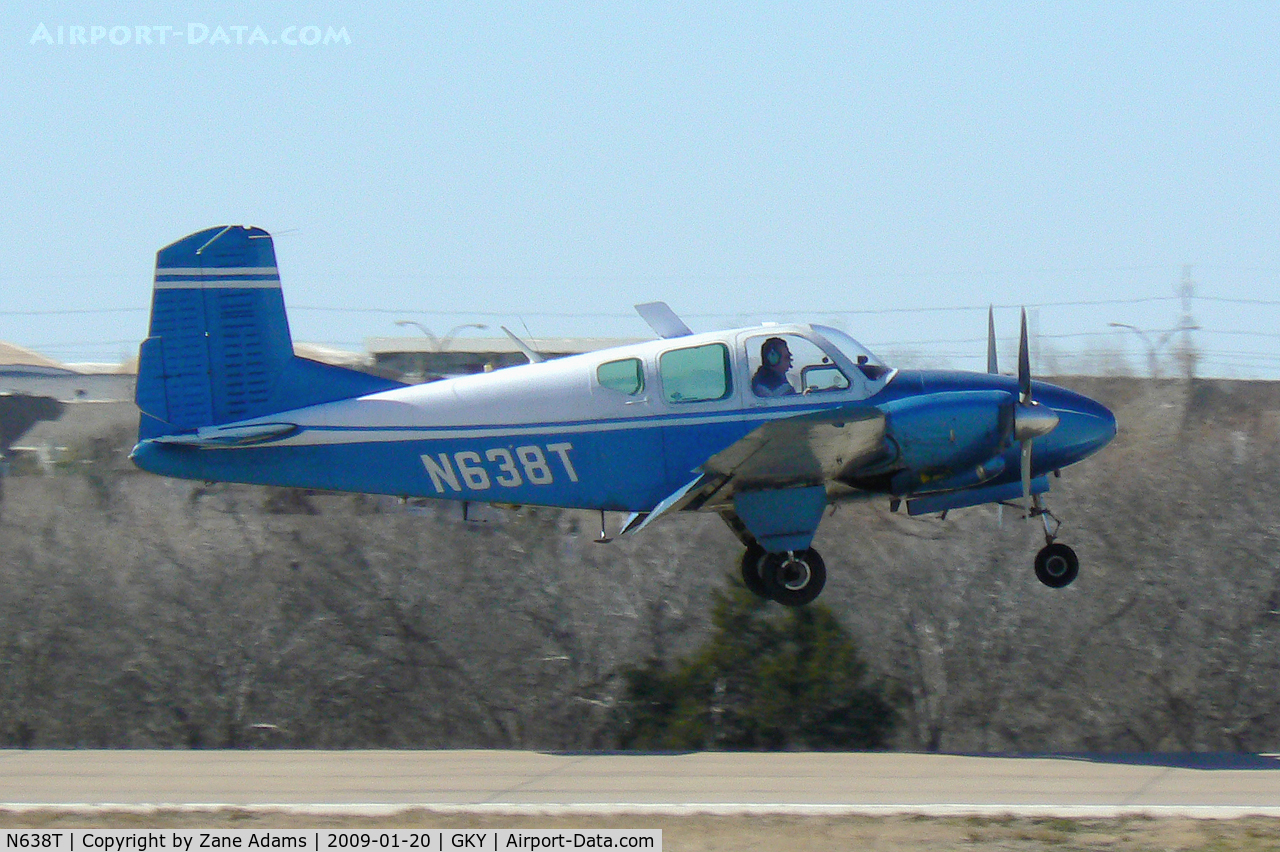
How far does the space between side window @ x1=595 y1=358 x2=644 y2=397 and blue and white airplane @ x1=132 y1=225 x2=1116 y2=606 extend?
0.01 metres

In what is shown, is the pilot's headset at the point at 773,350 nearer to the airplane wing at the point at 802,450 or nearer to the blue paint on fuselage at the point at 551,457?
the blue paint on fuselage at the point at 551,457

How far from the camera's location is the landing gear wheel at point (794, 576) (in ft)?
45.2

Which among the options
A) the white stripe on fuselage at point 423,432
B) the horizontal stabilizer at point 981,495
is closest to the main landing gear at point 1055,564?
the horizontal stabilizer at point 981,495

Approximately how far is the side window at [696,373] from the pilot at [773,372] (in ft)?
0.92

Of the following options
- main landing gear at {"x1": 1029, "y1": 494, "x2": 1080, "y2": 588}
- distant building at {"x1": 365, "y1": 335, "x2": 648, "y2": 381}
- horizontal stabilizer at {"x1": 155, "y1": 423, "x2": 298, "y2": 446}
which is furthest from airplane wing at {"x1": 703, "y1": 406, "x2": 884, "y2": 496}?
distant building at {"x1": 365, "y1": 335, "x2": 648, "y2": 381}

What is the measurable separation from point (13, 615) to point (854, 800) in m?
20.0

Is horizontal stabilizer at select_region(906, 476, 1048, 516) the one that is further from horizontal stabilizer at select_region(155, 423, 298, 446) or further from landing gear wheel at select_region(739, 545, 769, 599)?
horizontal stabilizer at select_region(155, 423, 298, 446)

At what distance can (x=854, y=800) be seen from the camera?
38.7ft

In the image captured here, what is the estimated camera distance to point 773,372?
13227mm

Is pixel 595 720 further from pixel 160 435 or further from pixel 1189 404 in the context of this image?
pixel 1189 404

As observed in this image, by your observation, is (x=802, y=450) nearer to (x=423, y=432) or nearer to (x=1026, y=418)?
(x=1026, y=418)

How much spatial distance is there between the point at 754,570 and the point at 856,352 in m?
2.31

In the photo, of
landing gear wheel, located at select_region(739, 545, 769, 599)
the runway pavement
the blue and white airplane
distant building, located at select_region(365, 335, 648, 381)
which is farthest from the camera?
distant building, located at select_region(365, 335, 648, 381)

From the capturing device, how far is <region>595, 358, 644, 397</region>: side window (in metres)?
13.4
